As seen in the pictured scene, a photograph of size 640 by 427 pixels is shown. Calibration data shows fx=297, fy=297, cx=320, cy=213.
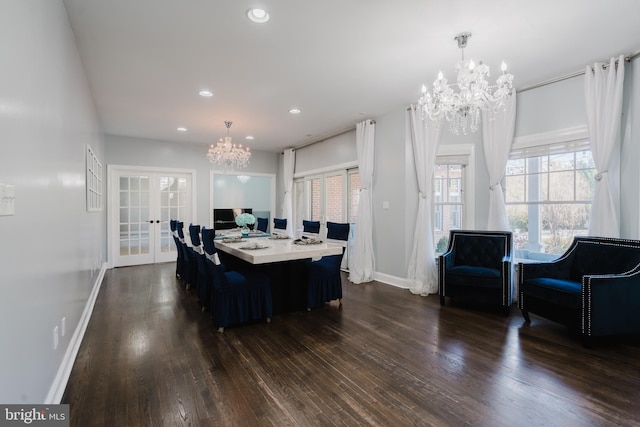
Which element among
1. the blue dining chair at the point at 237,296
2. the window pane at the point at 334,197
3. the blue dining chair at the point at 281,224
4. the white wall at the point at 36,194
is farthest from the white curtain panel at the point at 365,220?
the white wall at the point at 36,194

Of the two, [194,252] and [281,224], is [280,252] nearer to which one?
[194,252]

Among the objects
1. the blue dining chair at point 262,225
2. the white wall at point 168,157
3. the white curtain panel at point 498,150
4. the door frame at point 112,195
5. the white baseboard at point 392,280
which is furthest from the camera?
the white wall at point 168,157

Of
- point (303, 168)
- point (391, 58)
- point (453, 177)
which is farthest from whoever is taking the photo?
point (303, 168)

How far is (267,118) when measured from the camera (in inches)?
203

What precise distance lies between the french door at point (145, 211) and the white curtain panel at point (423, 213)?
17.1ft

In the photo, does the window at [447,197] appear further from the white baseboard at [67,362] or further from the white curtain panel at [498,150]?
the white baseboard at [67,362]

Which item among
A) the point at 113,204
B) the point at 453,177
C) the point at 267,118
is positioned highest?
the point at 267,118

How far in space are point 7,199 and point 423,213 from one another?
4324mm

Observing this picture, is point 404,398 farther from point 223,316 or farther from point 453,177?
point 453,177

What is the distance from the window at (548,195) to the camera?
353cm

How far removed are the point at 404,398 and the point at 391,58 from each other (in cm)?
309

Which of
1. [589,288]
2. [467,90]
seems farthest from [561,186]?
[467,90]

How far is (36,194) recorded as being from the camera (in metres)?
1.60

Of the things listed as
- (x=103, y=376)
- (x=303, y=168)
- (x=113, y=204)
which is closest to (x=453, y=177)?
(x=303, y=168)
